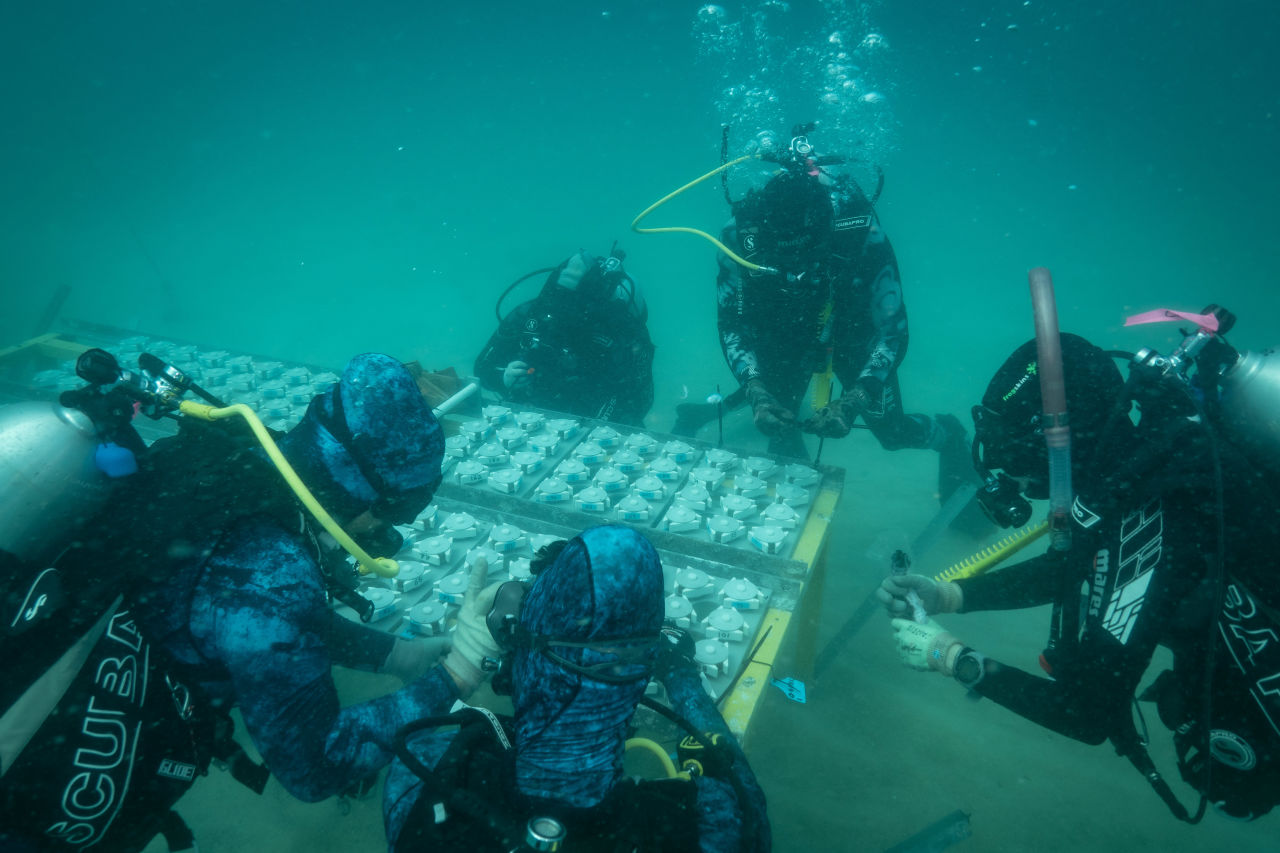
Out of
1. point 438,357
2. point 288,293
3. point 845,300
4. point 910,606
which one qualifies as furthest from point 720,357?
point 288,293

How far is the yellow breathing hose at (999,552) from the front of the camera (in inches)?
104

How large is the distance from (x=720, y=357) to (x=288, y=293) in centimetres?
2882

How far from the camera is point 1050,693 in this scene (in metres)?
2.12

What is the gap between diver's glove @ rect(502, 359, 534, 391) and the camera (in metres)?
6.02

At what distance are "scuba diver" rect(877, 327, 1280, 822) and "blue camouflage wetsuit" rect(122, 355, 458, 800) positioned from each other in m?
2.41

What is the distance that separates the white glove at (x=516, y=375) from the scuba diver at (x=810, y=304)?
7.32 feet

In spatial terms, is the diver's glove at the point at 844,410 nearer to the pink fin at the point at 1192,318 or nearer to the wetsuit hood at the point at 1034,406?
the wetsuit hood at the point at 1034,406

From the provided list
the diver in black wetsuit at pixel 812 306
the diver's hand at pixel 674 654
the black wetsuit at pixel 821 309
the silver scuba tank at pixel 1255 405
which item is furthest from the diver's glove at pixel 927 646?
the black wetsuit at pixel 821 309

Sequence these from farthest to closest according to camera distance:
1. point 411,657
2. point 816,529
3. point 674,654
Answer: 1. point 816,529
2. point 411,657
3. point 674,654

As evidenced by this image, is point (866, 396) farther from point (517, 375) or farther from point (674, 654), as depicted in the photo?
point (517, 375)

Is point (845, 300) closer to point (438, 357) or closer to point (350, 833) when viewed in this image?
point (350, 833)

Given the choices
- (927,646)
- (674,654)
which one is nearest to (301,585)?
(674,654)

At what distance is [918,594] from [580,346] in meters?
4.56

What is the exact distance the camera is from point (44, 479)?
4.72ft
